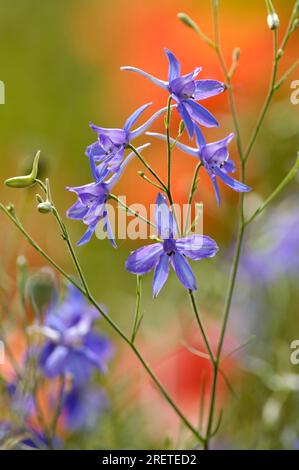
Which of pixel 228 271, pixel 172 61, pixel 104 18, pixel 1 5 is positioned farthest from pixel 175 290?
pixel 104 18

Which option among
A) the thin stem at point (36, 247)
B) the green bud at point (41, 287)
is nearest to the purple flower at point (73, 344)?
the green bud at point (41, 287)

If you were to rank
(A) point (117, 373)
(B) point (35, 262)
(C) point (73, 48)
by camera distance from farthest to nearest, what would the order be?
(C) point (73, 48)
(B) point (35, 262)
(A) point (117, 373)

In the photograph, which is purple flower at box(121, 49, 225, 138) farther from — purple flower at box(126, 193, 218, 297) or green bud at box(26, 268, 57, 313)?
green bud at box(26, 268, 57, 313)

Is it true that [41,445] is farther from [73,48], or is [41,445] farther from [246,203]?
[73,48]

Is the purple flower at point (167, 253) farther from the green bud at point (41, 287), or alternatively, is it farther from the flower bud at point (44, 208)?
the green bud at point (41, 287)
